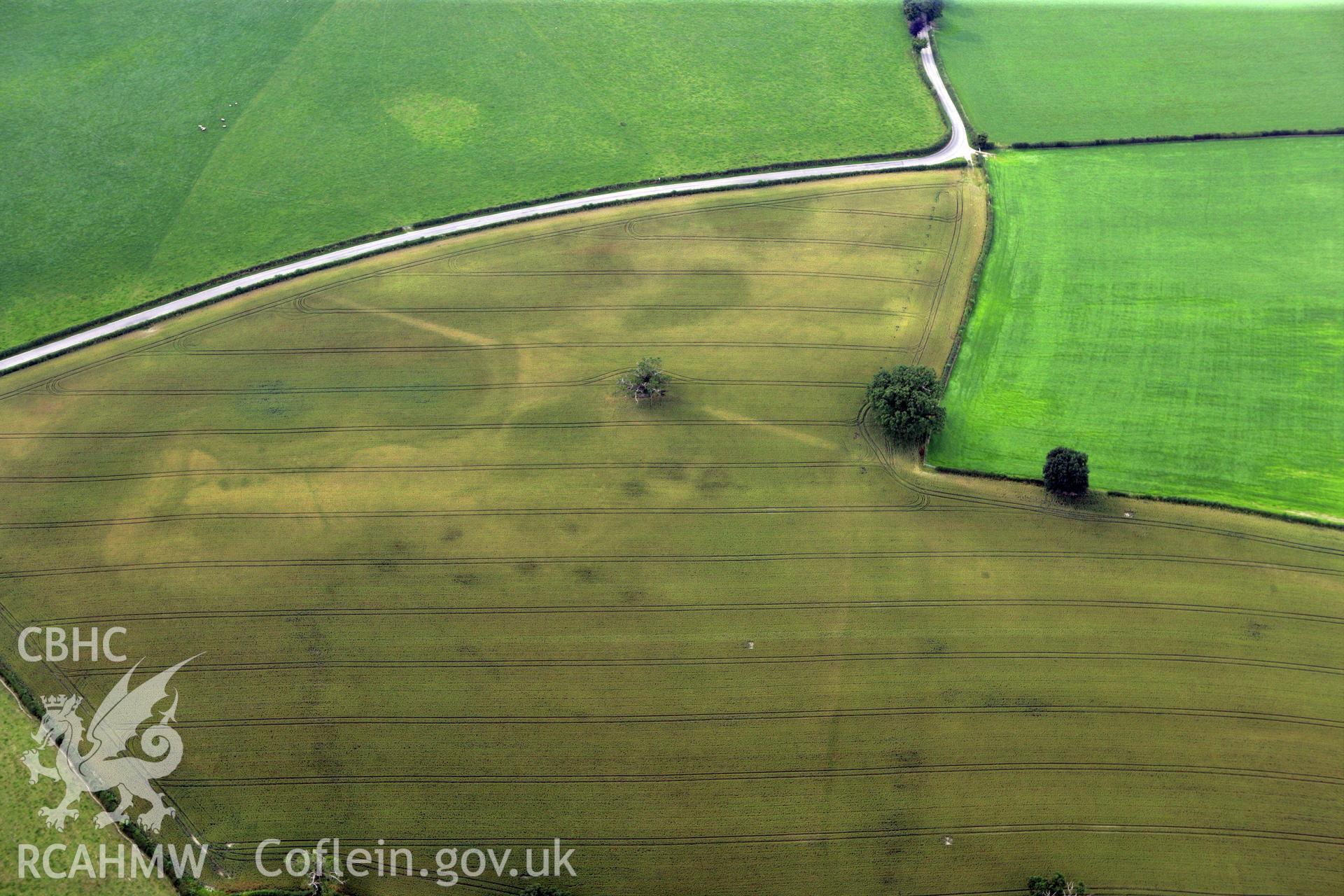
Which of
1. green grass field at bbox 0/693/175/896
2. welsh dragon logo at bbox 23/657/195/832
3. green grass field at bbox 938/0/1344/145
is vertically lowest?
green grass field at bbox 0/693/175/896

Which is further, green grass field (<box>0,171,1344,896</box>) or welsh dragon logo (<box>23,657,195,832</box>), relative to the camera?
green grass field (<box>0,171,1344,896</box>)

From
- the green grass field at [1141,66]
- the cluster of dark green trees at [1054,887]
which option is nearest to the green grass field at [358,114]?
the green grass field at [1141,66]

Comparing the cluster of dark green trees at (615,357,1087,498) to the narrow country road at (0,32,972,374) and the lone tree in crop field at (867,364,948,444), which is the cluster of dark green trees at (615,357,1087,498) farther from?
the narrow country road at (0,32,972,374)

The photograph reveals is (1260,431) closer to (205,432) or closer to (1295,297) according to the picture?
(1295,297)

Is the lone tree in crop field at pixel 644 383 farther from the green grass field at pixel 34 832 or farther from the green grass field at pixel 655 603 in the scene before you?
the green grass field at pixel 34 832

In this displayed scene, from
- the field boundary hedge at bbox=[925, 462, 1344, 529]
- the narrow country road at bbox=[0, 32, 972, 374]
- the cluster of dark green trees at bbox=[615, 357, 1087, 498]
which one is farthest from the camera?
the narrow country road at bbox=[0, 32, 972, 374]

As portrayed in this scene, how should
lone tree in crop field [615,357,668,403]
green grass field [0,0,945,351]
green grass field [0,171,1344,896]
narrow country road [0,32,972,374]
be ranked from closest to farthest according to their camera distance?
green grass field [0,171,1344,896] < lone tree in crop field [615,357,668,403] < narrow country road [0,32,972,374] < green grass field [0,0,945,351]
